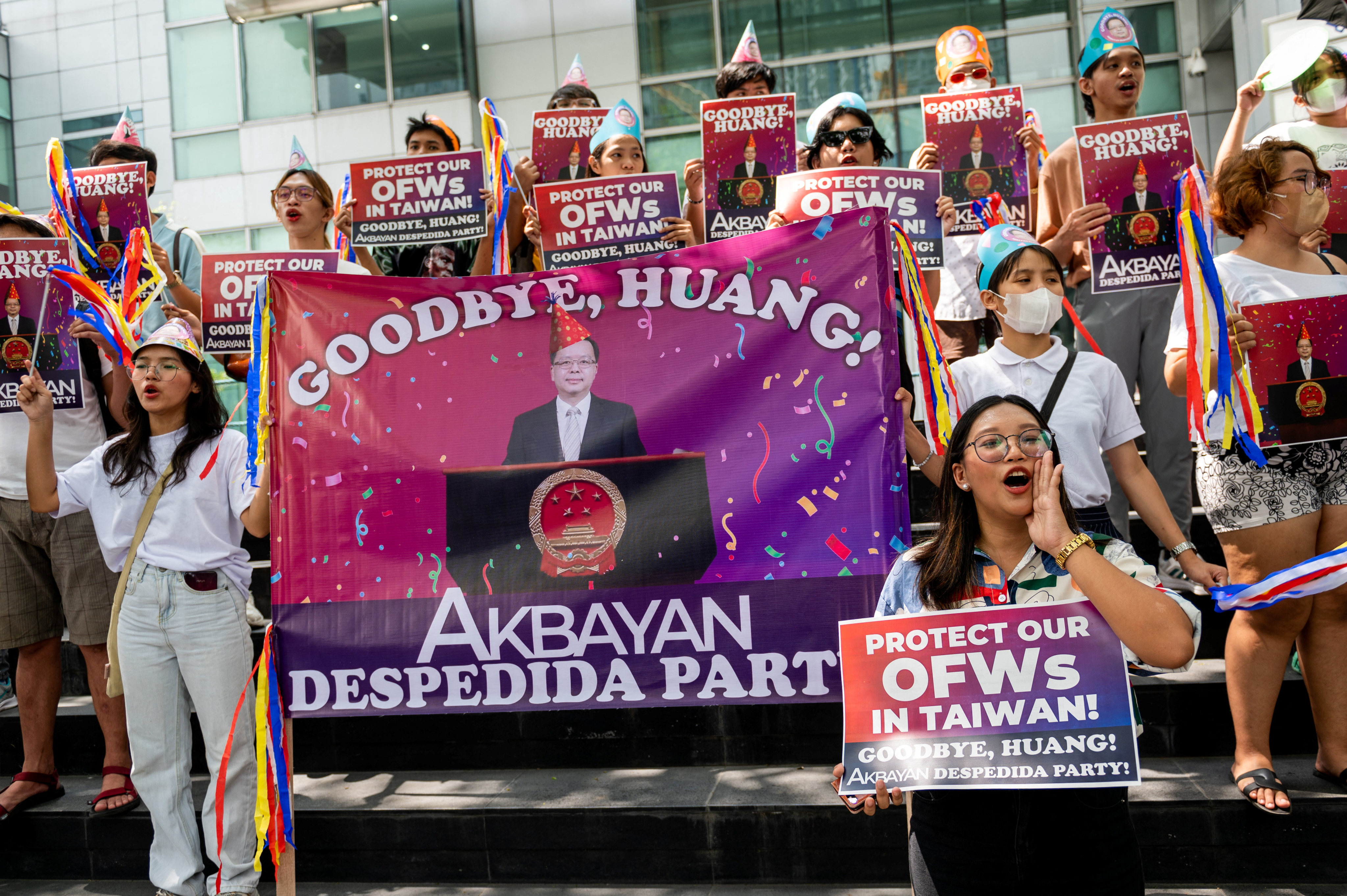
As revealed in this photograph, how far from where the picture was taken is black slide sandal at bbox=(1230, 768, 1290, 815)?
3162 millimetres

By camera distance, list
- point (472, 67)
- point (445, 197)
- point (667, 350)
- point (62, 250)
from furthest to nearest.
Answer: point (472, 67) → point (445, 197) → point (62, 250) → point (667, 350)

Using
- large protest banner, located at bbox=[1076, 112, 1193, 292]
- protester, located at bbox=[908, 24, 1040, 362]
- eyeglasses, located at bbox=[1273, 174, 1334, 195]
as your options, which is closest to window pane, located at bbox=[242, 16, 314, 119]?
protester, located at bbox=[908, 24, 1040, 362]

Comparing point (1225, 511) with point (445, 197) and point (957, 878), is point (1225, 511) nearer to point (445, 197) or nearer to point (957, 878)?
point (957, 878)

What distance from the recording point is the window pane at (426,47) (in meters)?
13.4

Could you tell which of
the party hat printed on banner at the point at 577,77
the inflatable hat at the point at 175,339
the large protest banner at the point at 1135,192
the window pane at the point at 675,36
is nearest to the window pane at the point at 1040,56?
the window pane at the point at 675,36

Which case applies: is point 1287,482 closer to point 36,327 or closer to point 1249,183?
point 1249,183

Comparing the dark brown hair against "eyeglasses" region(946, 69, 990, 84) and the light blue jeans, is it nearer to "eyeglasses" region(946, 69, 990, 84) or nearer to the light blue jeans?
the light blue jeans

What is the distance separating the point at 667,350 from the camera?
3.14 m

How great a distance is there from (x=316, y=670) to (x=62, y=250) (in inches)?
81.9

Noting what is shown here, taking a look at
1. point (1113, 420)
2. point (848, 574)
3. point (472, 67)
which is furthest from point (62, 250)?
point (472, 67)

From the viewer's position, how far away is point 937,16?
38.8 ft

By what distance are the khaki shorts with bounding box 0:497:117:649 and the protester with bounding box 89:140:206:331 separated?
1.03 m

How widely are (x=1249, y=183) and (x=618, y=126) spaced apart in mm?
2742

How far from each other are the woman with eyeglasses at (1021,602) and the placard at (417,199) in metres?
3.23
